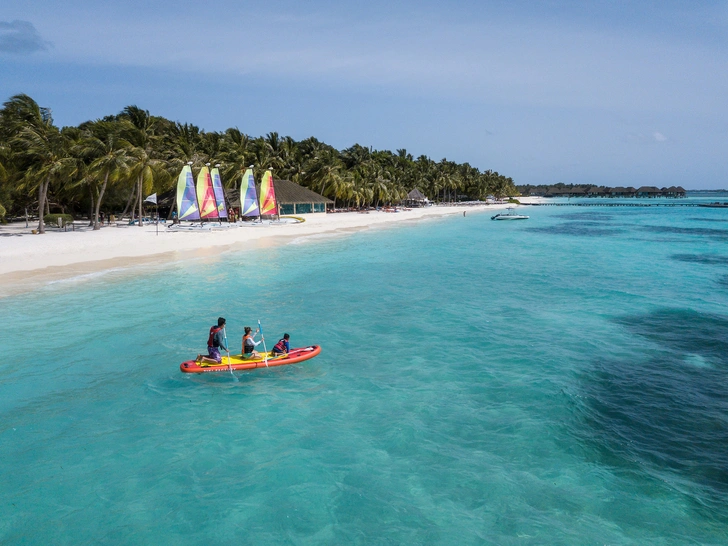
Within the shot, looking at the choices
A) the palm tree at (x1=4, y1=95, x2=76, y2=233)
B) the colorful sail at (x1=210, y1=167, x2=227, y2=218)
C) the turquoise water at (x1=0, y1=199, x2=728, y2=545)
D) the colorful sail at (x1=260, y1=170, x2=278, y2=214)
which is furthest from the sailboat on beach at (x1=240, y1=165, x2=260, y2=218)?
the turquoise water at (x1=0, y1=199, x2=728, y2=545)

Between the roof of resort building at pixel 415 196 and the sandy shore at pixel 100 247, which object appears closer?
the sandy shore at pixel 100 247

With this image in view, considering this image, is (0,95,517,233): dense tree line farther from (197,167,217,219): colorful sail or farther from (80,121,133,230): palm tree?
(197,167,217,219): colorful sail

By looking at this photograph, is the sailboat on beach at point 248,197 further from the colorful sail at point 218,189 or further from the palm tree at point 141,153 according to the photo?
the palm tree at point 141,153

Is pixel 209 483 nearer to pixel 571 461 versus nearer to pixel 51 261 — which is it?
pixel 571 461

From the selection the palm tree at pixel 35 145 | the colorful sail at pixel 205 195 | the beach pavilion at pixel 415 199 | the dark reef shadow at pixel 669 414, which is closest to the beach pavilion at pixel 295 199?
the colorful sail at pixel 205 195

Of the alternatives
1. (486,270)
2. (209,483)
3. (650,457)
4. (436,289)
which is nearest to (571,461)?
(650,457)
